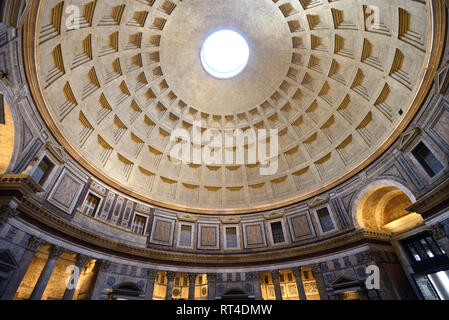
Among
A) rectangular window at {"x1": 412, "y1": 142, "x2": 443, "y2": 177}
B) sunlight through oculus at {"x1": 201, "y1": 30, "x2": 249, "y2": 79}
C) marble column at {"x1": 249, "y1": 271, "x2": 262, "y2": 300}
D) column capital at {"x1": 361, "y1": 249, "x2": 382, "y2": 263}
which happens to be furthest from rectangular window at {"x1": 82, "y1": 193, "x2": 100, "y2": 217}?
rectangular window at {"x1": 412, "y1": 142, "x2": 443, "y2": 177}

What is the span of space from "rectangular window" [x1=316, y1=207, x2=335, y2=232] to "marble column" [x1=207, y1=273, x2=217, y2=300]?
10.2 meters

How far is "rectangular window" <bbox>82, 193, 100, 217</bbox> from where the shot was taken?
17297 millimetres

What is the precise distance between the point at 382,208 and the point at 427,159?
233 inches

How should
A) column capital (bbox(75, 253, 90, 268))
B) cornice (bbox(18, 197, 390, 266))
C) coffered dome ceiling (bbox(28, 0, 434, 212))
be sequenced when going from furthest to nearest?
coffered dome ceiling (bbox(28, 0, 434, 212)) < column capital (bbox(75, 253, 90, 268)) < cornice (bbox(18, 197, 390, 266))

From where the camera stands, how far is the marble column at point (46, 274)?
12.6m

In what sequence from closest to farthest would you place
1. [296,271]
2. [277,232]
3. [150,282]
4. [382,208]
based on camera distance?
1. [150,282]
2. [296,271]
3. [382,208]
4. [277,232]

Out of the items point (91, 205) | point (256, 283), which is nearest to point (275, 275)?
point (256, 283)

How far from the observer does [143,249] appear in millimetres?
18438

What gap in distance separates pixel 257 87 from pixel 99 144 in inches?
635

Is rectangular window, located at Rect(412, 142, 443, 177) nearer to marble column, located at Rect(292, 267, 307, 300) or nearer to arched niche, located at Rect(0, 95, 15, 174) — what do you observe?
marble column, located at Rect(292, 267, 307, 300)

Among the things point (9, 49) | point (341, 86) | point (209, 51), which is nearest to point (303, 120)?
point (341, 86)

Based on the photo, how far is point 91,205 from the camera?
17.8m

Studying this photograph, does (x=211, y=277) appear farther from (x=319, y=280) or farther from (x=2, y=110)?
(x=2, y=110)
